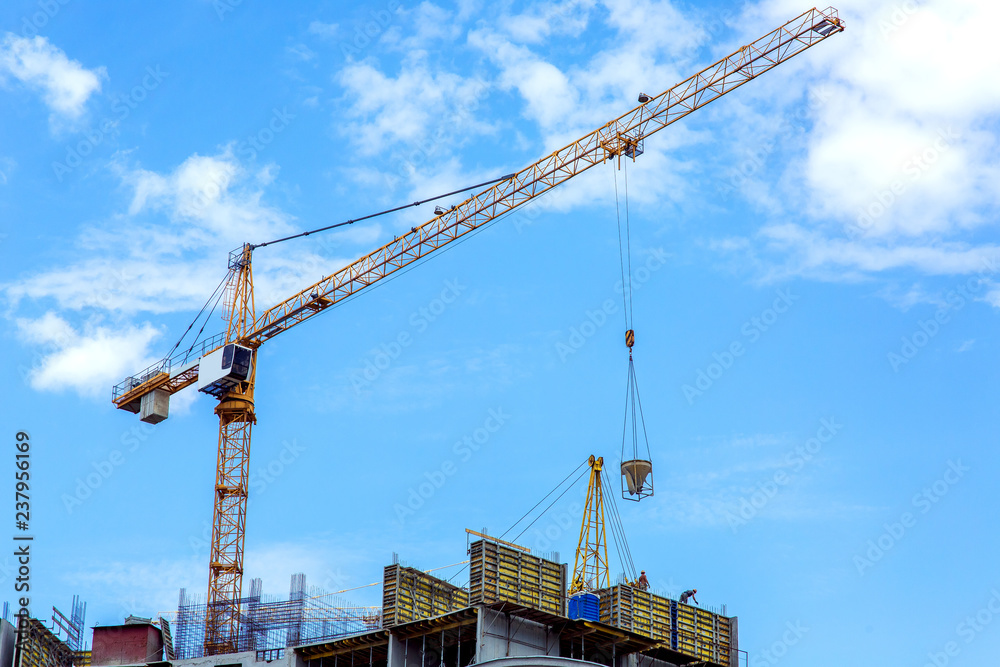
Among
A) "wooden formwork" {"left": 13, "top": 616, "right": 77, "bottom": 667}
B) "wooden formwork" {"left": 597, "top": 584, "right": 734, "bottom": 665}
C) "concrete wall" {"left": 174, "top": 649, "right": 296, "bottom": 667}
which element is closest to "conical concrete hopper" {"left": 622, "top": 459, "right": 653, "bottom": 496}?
"wooden formwork" {"left": 597, "top": 584, "right": 734, "bottom": 665}

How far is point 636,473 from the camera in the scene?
9150 centimetres

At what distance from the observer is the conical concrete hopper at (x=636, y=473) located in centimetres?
9125

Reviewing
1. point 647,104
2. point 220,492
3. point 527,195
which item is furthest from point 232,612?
point 647,104

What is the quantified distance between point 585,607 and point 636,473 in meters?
A: 12.4

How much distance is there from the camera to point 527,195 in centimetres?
11544

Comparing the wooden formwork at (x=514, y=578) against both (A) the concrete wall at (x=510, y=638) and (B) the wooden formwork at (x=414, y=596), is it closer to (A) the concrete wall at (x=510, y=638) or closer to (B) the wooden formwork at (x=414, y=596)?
(A) the concrete wall at (x=510, y=638)

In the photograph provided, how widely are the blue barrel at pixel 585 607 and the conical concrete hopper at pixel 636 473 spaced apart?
10782 mm

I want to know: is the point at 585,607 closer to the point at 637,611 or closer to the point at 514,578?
the point at 637,611

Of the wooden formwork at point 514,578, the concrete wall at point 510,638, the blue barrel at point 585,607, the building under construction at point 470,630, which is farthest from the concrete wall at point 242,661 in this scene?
the blue barrel at point 585,607

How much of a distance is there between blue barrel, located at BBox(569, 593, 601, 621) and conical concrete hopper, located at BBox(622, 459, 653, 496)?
10782 millimetres

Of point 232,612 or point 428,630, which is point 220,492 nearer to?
point 232,612

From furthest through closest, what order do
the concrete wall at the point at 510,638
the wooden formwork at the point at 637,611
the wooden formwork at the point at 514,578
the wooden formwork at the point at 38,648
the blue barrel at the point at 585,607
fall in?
the wooden formwork at the point at 38,648, the wooden formwork at the point at 637,611, the blue barrel at the point at 585,607, the wooden formwork at the point at 514,578, the concrete wall at the point at 510,638

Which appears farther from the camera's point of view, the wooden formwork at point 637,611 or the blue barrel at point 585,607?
the wooden formwork at point 637,611

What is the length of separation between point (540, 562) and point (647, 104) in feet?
144
